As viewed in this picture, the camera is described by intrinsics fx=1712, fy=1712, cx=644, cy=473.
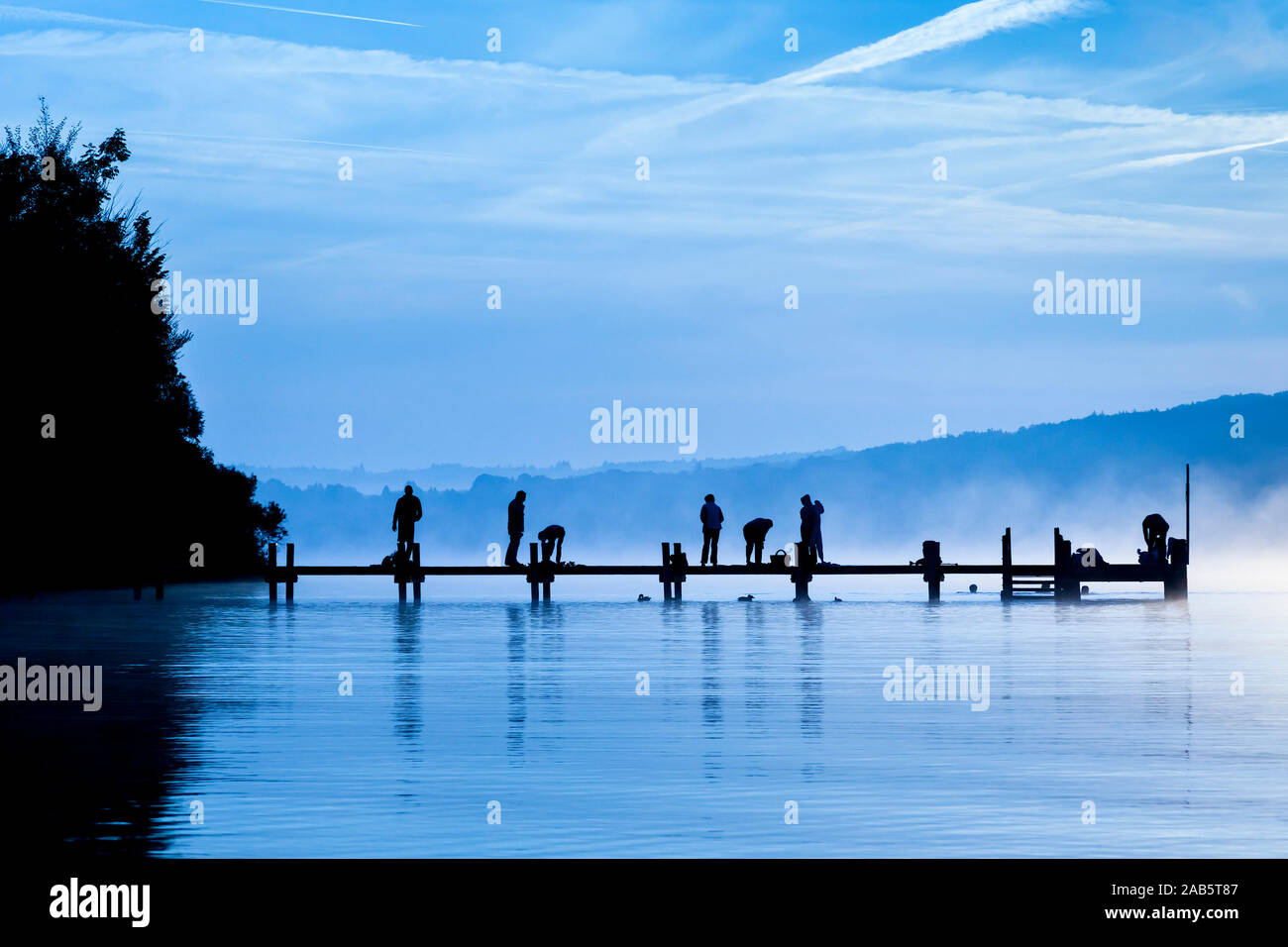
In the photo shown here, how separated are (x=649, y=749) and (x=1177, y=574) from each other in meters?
32.8

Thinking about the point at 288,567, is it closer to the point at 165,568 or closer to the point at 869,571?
the point at 165,568

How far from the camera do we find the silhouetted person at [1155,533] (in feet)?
145

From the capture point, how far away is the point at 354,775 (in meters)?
11.3

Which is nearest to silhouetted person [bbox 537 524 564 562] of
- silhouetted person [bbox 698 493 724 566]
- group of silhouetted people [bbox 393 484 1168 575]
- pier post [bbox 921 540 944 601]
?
group of silhouetted people [bbox 393 484 1168 575]

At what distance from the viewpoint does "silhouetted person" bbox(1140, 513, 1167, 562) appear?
4416cm

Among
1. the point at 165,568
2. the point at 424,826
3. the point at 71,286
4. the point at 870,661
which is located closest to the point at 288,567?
the point at 165,568

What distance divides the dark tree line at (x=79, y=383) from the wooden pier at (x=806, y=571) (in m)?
2.97

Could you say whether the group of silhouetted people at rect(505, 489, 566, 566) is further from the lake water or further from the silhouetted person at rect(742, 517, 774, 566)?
the lake water

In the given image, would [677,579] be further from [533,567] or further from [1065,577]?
[1065,577]

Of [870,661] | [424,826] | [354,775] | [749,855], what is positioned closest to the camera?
[749,855]

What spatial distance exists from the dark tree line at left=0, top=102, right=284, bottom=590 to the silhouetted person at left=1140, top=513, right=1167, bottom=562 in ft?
76.3

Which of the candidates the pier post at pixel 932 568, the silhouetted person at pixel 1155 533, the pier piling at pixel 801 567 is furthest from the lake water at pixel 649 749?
the silhouetted person at pixel 1155 533

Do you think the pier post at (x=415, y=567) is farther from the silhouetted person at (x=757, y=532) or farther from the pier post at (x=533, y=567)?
the silhouetted person at (x=757, y=532)

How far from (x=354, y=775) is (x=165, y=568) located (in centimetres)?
3115
